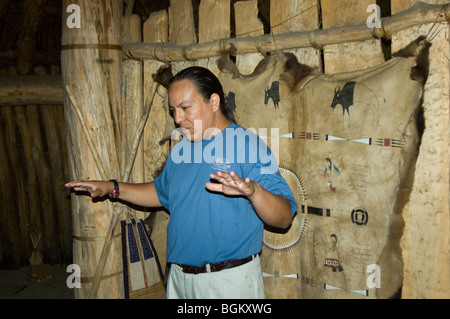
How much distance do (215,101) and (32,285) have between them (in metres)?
3.27

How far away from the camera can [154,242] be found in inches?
113

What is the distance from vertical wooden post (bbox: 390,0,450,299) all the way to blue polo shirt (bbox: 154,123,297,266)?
594 mm

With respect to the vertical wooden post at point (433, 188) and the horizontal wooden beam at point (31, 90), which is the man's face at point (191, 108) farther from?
the horizontal wooden beam at point (31, 90)

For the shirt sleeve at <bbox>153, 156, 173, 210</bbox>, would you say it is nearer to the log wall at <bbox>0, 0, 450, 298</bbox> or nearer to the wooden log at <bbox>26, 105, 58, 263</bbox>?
the log wall at <bbox>0, 0, 450, 298</bbox>

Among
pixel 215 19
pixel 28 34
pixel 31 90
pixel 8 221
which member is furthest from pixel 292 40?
pixel 8 221

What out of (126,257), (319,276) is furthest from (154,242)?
(319,276)

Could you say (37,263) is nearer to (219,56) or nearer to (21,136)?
(21,136)

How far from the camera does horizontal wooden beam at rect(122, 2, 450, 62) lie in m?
1.76

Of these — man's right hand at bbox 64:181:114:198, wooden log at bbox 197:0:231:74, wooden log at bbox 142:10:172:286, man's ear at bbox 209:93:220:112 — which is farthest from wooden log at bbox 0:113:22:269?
man's ear at bbox 209:93:220:112

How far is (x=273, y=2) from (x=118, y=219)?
5.51 ft

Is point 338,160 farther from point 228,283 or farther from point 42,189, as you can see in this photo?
point 42,189

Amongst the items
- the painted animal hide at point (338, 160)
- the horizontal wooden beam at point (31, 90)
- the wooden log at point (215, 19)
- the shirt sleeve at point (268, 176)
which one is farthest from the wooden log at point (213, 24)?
the horizontal wooden beam at point (31, 90)

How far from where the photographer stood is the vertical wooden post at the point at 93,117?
264 centimetres

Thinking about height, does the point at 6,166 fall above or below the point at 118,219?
above
